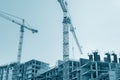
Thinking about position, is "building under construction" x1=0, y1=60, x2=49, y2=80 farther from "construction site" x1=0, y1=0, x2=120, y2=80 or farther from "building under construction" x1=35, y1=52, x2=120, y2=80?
"building under construction" x1=35, y1=52, x2=120, y2=80

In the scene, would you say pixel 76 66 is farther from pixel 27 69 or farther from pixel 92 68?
pixel 27 69

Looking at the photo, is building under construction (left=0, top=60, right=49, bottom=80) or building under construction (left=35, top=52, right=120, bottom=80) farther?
building under construction (left=0, top=60, right=49, bottom=80)

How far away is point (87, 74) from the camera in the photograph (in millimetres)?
87812

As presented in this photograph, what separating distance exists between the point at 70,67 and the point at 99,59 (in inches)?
607

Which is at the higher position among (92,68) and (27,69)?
(27,69)

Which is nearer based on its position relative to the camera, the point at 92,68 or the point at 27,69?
the point at 92,68

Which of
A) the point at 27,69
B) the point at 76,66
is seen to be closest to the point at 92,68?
the point at 76,66

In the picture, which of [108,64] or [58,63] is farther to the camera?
[58,63]

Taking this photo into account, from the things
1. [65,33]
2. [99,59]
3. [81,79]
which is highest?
[65,33]

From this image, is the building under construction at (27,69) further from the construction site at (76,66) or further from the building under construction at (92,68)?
the building under construction at (92,68)

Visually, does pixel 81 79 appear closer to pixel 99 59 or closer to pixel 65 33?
pixel 99 59

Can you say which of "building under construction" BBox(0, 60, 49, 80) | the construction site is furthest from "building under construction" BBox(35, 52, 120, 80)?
"building under construction" BBox(0, 60, 49, 80)

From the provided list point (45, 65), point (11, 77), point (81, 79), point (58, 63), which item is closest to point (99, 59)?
point (81, 79)

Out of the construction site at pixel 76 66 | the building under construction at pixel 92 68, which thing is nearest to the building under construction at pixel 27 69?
the construction site at pixel 76 66
